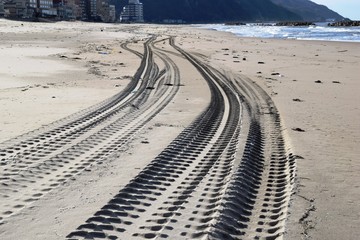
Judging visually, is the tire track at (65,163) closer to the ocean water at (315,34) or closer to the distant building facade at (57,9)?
the ocean water at (315,34)

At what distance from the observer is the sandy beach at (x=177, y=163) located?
142 inches

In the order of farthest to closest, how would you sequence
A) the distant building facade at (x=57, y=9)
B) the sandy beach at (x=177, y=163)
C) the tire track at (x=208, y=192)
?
the distant building facade at (x=57, y=9) → the sandy beach at (x=177, y=163) → the tire track at (x=208, y=192)

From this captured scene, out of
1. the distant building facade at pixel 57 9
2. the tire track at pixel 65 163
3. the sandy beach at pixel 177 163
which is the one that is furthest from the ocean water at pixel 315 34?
the distant building facade at pixel 57 9

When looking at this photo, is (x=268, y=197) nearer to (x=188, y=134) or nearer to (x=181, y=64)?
(x=188, y=134)

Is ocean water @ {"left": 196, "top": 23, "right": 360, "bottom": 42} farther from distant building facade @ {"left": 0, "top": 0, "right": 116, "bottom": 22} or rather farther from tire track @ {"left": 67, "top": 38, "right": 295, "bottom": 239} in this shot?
distant building facade @ {"left": 0, "top": 0, "right": 116, "bottom": 22}

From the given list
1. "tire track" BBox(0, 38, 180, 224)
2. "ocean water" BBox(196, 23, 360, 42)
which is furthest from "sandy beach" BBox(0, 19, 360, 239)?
"ocean water" BBox(196, 23, 360, 42)

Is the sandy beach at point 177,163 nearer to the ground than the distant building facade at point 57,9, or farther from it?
nearer to the ground

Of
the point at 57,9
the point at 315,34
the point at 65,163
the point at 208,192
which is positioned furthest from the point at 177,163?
the point at 57,9

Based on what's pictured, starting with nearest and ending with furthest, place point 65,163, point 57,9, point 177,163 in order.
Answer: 1. point 65,163
2. point 177,163
3. point 57,9

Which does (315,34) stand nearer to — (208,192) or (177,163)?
(177,163)

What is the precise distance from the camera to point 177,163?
5.19 m

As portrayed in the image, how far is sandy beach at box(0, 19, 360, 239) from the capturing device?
3604 mm

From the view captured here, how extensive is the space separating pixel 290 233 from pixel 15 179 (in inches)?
118

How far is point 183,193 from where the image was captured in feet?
14.0
